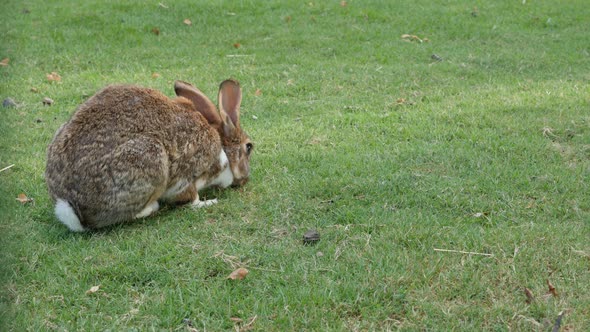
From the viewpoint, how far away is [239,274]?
4.14 m

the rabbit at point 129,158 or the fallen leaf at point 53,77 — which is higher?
the rabbit at point 129,158

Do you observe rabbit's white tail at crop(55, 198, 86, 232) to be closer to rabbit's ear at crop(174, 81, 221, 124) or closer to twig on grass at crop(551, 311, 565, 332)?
rabbit's ear at crop(174, 81, 221, 124)

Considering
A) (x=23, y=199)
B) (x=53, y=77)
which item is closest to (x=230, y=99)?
(x=23, y=199)

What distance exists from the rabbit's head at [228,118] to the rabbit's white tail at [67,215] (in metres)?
1.31

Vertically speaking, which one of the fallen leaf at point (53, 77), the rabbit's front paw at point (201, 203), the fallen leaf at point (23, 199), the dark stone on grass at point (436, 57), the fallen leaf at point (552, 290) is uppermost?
the fallen leaf at point (552, 290)

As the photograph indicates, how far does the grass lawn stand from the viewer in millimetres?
3846

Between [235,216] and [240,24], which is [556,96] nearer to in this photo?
[235,216]

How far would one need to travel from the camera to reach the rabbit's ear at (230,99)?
5527 mm

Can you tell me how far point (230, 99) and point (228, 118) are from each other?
19 cm

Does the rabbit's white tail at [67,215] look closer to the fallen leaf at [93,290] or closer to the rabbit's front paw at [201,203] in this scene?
Result: the fallen leaf at [93,290]

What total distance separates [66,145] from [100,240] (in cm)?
68

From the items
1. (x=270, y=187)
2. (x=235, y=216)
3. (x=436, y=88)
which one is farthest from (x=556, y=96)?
(x=235, y=216)

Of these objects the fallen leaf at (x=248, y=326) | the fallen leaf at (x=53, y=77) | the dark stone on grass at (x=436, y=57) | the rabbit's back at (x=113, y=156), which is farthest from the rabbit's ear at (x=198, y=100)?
the dark stone on grass at (x=436, y=57)

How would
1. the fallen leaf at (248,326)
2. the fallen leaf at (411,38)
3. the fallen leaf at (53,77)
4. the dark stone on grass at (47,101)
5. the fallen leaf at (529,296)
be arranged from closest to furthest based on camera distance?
the fallen leaf at (248,326) → the fallen leaf at (529,296) → the dark stone on grass at (47,101) → the fallen leaf at (53,77) → the fallen leaf at (411,38)
